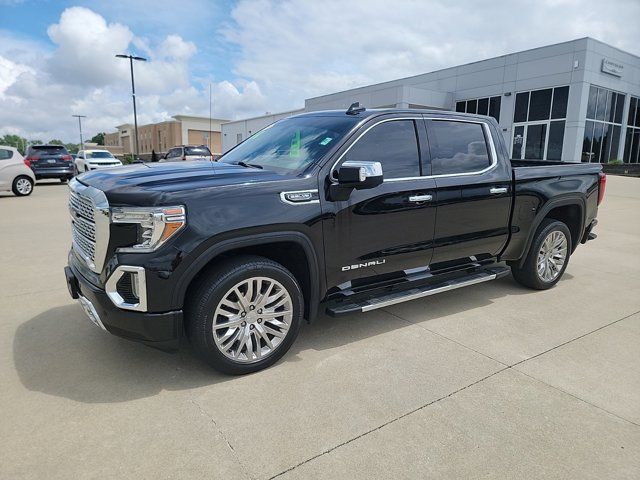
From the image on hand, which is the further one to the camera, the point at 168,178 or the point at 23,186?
the point at 23,186

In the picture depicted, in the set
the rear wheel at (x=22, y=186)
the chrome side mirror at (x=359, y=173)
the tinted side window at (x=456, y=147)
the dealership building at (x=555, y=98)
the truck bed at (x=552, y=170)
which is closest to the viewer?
the chrome side mirror at (x=359, y=173)

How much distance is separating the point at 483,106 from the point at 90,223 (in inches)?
1241

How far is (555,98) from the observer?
26.4m

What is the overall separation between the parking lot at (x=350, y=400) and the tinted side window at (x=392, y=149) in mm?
1452

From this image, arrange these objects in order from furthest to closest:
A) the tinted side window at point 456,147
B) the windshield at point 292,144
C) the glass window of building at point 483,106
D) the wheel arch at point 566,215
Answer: the glass window of building at point 483,106
the wheel arch at point 566,215
the tinted side window at point 456,147
the windshield at point 292,144

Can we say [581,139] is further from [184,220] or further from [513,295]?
[184,220]

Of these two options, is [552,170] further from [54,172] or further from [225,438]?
[54,172]

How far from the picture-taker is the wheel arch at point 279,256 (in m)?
2.96

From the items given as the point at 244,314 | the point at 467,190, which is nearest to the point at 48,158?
the point at 244,314

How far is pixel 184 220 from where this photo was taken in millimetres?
2891

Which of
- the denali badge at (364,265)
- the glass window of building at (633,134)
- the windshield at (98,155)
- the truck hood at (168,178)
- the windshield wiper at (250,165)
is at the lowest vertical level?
the denali badge at (364,265)

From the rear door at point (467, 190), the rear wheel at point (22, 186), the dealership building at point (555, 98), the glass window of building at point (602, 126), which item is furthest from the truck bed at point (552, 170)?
the glass window of building at point (602, 126)

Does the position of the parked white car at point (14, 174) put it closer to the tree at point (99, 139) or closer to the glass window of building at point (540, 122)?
the glass window of building at point (540, 122)

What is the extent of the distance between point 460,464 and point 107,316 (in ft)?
7.58
